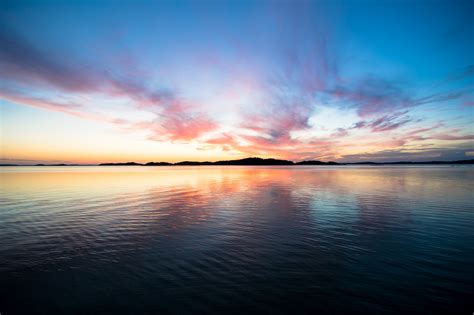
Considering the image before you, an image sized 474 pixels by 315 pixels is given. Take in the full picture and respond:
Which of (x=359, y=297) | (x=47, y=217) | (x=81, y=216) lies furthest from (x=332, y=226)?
(x=47, y=217)

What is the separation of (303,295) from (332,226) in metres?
10.6

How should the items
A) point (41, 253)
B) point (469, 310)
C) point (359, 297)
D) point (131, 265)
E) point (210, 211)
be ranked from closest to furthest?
point (469, 310), point (359, 297), point (131, 265), point (41, 253), point (210, 211)

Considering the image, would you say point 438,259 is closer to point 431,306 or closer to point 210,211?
point 431,306

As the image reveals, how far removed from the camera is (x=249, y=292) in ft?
30.7

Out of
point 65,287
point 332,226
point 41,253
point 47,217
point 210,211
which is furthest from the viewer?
point 210,211

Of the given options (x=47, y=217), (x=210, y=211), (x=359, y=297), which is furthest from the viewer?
(x=210, y=211)

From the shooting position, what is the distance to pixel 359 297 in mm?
9000

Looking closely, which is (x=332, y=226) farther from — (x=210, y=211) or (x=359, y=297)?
(x=210, y=211)

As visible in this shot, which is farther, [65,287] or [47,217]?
[47,217]

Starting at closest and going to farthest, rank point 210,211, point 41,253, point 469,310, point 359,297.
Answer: point 469,310
point 359,297
point 41,253
point 210,211

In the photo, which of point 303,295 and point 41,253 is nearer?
point 303,295

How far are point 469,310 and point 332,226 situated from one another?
10.3 m

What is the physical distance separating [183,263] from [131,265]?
106 inches

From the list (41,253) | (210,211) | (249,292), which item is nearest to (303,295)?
(249,292)
